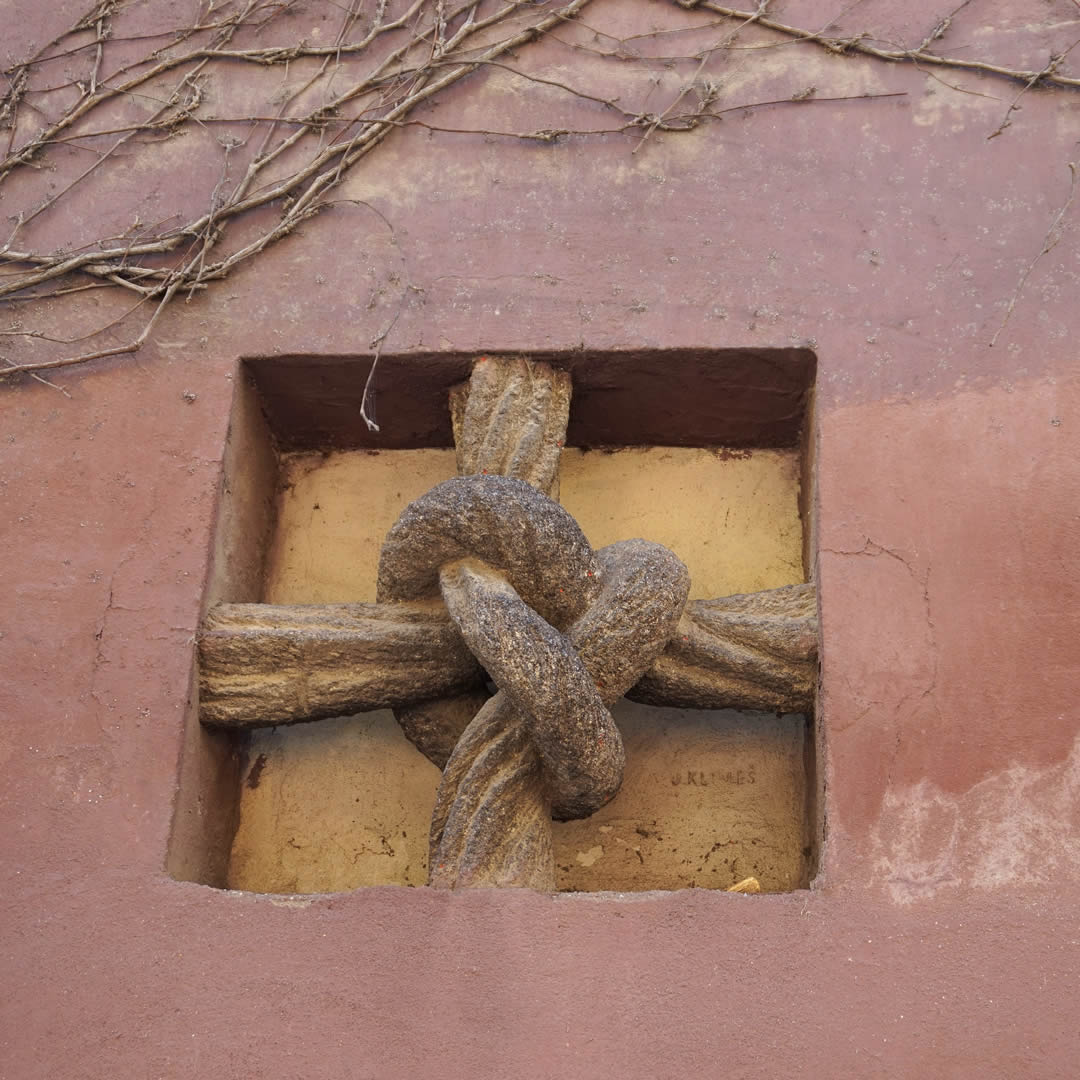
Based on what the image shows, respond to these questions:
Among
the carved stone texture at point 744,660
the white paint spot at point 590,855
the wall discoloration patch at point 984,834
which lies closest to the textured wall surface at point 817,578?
the wall discoloration patch at point 984,834

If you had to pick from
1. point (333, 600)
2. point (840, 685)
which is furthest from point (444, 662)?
point (840, 685)

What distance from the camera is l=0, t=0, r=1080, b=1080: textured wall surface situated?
9.87ft

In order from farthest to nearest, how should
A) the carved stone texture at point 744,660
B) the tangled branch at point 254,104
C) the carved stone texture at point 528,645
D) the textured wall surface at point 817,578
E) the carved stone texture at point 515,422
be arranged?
the tangled branch at point 254,104, the carved stone texture at point 515,422, the carved stone texture at point 744,660, the carved stone texture at point 528,645, the textured wall surface at point 817,578

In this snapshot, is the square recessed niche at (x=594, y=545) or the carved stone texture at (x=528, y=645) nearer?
the carved stone texture at (x=528, y=645)

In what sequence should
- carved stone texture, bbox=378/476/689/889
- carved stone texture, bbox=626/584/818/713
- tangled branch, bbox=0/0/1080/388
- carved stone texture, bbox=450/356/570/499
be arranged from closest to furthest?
carved stone texture, bbox=378/476/689/889
carved stone texture, bbox=626/584/818/713
carved stone texture, bbox=450/356/570/499
tangled branch, bbox=0/0/1080/388

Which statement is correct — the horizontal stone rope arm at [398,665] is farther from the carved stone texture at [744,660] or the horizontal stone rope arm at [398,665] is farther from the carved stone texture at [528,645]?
the carved stone texture at [528,645]

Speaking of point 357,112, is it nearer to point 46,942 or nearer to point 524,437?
point 524,437

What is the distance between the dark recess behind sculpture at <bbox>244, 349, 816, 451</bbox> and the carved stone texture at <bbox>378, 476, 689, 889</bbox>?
0.45 metres

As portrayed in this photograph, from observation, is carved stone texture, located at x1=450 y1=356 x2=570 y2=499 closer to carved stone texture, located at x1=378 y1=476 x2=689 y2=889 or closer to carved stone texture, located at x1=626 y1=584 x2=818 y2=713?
carved stone texture, located at x1=378 y1=476 x2=689 y2=889

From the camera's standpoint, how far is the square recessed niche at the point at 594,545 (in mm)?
3523

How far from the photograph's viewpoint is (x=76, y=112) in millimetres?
4090

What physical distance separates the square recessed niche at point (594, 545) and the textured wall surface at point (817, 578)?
0.33 feet

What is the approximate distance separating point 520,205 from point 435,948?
1670mm

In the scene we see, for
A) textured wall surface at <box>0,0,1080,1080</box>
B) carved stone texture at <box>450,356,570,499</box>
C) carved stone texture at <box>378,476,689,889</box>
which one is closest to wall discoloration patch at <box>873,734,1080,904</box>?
textured wall surface at <box>0,0,1080,1080</box>
